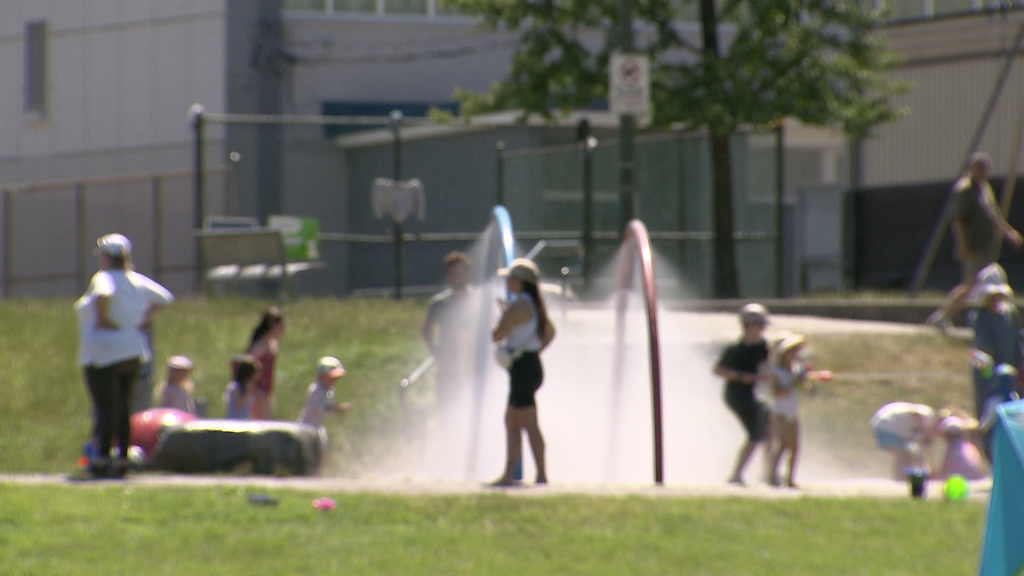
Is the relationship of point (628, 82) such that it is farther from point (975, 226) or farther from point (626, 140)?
point (975, 226)

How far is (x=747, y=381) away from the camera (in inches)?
413

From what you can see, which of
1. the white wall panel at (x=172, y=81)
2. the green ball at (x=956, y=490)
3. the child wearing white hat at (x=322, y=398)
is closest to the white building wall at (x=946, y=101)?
the white wall panel at (x=172, y=81)

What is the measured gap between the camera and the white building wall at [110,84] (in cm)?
2608

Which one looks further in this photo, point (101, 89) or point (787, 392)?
point (101, 89)

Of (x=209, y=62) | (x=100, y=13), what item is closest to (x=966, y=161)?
(x=209, y=62)

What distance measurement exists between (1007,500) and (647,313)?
6.37 meters

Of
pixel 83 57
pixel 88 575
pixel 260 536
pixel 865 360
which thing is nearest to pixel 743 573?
pixel 260 536

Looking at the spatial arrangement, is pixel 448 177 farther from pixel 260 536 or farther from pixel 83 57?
pixel 260 536

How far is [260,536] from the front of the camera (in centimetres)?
691

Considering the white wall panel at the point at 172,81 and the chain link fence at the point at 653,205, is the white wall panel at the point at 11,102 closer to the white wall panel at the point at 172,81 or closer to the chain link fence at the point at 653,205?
the white wall panel at the point at 172,81

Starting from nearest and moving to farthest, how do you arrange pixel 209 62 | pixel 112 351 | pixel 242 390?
pixel 112 351 → pixel 242 390 → pixel 209 62

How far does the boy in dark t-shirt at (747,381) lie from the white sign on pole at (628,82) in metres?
4.78

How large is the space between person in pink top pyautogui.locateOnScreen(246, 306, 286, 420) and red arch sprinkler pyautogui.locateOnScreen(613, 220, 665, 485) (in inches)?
107

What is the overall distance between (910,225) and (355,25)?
33.0 feet
